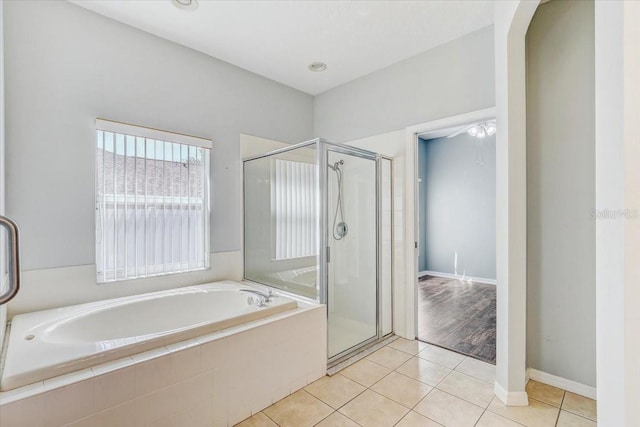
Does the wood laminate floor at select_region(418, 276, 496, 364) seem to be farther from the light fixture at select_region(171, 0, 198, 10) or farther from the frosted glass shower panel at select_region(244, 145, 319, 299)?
the light fixture at select_region(171, 0, 198, 10)

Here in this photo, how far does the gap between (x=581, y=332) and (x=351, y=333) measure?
1.60 m

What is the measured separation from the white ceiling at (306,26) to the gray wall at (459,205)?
292 centimetres

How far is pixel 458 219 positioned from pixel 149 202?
4762 millimetres

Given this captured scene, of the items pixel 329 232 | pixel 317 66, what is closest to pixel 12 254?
pixel 329 232

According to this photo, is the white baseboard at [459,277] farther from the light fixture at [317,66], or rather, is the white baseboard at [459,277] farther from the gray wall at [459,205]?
the light fixture at [317,66]

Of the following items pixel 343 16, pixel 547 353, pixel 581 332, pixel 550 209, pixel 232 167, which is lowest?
pixel 547 353

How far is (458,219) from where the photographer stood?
5219mm

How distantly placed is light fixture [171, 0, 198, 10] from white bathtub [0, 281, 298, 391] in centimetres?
213

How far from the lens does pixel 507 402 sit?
6.00 ft

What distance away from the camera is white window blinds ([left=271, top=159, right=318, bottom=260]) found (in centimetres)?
247

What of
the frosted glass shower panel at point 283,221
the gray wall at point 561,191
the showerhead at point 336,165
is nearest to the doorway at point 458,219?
the gray wall at point 561,191

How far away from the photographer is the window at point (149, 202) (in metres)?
2.20

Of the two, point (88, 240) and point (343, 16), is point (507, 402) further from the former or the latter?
point (88, 240)
